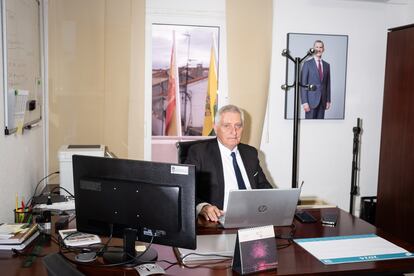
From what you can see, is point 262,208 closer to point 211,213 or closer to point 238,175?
point 211,213

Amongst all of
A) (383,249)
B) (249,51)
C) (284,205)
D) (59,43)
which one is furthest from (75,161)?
(249,51)

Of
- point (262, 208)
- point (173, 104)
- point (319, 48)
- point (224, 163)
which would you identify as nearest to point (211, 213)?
point (262, 208)

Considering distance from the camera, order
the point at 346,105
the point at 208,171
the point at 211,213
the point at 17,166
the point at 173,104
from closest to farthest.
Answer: the point at 211,213
the point at 17,166
the point at 208,171
the point at 173,104
the point at 346,105

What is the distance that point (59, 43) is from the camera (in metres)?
3.29

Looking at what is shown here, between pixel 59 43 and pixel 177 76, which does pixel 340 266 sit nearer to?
pixel 177 76

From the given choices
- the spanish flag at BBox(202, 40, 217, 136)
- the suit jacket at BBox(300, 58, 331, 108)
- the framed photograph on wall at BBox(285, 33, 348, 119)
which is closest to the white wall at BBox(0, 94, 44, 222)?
the spanish flag at BBox(202, 40, 217, 136)

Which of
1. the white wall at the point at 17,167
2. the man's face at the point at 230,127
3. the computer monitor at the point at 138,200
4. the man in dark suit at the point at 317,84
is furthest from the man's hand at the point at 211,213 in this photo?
the man in dark suit at the point at 317,84

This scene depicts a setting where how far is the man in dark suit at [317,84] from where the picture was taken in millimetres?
3760

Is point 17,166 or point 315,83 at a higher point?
point 315,83

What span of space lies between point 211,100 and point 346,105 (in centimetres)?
129

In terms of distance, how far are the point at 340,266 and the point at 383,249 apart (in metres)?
0.29

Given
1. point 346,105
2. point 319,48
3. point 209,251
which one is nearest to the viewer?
point 209,251

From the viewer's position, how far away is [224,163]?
2627 millimetres

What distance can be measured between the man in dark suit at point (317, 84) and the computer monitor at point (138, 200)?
247 centimetres
